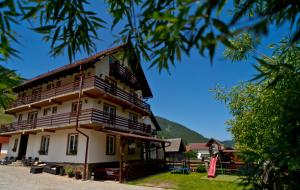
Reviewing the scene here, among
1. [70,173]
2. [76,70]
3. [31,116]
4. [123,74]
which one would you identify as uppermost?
[123,74]

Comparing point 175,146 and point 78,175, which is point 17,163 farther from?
point 175,146

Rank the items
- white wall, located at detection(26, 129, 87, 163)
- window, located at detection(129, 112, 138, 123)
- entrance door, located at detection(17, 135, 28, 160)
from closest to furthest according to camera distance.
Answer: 1. white wall, located at detection(26, 129, 87, 163)
2. window, located at detection(129, 112, 138, 123)
3. entrance door, located at detection(17, 135, 28, 160)

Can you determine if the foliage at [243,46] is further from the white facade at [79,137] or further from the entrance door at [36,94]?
the entrance door at [36,94]

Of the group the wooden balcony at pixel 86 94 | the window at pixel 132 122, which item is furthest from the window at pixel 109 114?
the window at pixel 132 122

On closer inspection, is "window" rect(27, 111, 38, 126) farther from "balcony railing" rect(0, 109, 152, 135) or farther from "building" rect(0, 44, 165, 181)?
"balcony railing" rect(0, 109, 152, 135)

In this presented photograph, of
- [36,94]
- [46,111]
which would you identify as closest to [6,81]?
[46,111]

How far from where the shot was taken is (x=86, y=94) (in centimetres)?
2034

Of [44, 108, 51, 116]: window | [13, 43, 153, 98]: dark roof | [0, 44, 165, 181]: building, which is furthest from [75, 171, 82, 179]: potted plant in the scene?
[44, 108, 51, 116]: window

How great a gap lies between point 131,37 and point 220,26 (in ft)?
4.97

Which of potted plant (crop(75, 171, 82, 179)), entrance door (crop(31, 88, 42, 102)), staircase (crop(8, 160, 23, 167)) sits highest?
entrance door (crop(31, 88, 42, 102))

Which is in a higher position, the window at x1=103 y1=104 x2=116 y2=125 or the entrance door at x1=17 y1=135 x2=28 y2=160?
the window at x1=103 y1=104 x2=116 y2=125

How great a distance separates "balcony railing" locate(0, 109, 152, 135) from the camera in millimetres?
19188

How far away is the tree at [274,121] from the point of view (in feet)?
8.14

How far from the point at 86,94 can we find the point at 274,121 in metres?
16.9
